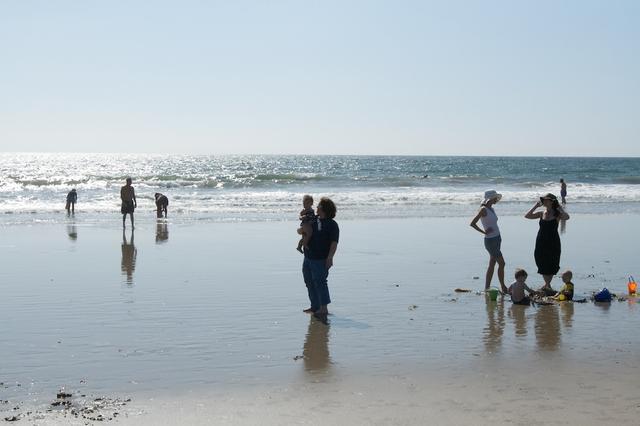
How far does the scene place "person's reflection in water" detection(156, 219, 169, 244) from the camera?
17.5 m

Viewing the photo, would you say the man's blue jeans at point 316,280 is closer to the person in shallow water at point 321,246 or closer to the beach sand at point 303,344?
the person in shallow water at point 321,246

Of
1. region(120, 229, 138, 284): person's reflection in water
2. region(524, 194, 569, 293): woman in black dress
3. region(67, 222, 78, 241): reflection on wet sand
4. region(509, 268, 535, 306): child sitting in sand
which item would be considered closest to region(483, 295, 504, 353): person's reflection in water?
region(509, 268, 535, 306): child sitting in sand

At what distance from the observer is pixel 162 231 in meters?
19.8

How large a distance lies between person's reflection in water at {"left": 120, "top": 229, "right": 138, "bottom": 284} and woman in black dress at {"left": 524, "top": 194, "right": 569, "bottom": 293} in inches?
224

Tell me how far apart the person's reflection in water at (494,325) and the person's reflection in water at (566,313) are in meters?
0.66

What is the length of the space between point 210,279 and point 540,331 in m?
5.06

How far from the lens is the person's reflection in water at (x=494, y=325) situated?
7508 millimetres

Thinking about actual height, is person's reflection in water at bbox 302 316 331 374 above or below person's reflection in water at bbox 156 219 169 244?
above

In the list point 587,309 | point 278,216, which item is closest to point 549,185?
point 278,216

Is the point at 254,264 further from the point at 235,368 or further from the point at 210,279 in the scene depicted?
the point at 235,368

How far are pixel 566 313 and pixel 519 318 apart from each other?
2.12 feet

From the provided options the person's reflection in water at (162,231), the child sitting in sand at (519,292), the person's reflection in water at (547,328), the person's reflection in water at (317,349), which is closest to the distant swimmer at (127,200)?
the person's reflection in water at (162,231)

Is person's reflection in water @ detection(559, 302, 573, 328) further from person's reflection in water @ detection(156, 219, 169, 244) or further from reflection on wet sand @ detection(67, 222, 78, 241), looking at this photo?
reflection on wet sand @ detection(67, 222, 78, 241)

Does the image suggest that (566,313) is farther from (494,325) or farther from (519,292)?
(494,325)
